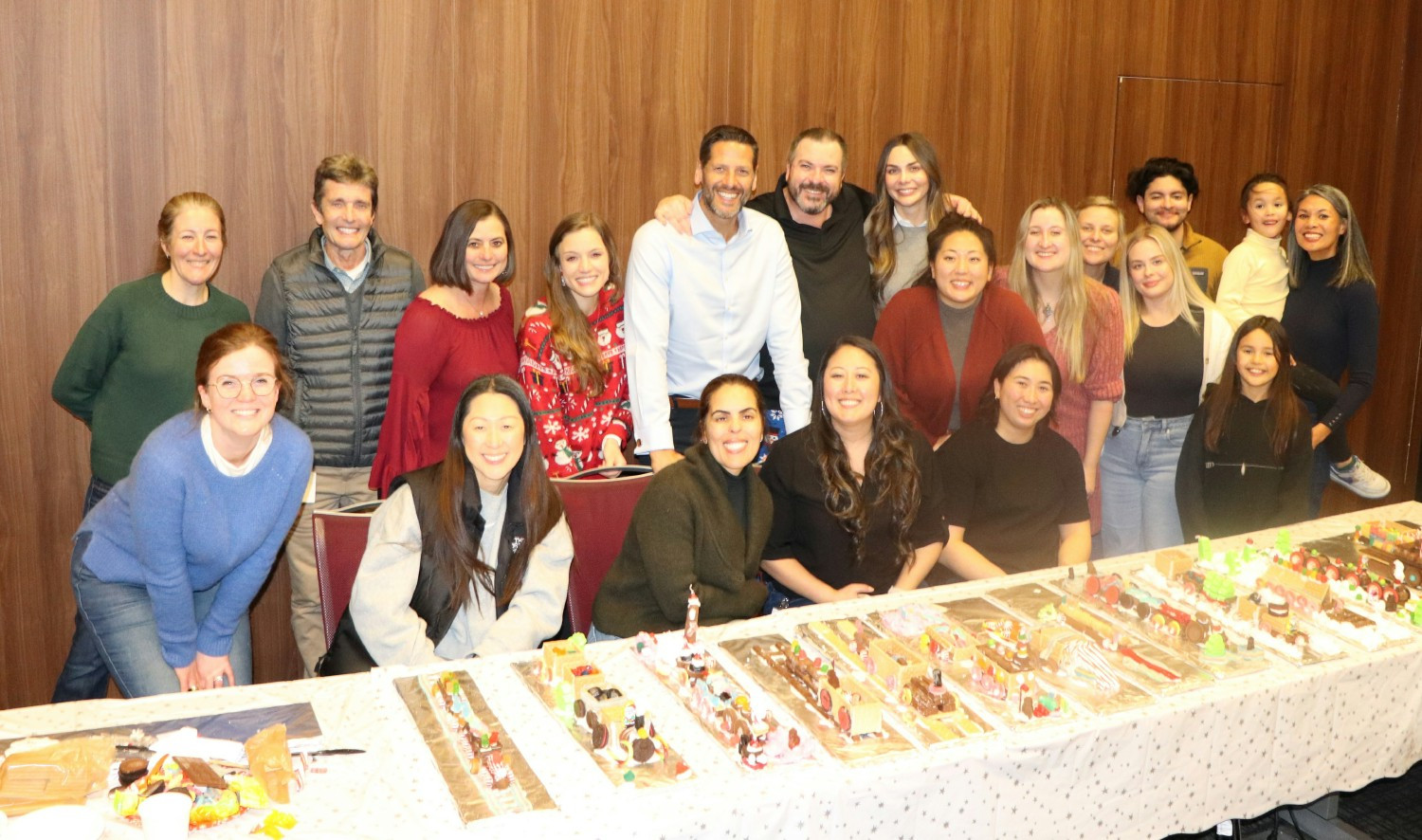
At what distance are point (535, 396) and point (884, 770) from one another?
2011 mm

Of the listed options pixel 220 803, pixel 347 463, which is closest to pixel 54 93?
pixel 347 463

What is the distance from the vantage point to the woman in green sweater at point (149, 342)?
11.3ft

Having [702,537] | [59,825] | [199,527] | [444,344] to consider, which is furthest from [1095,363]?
[59,825]

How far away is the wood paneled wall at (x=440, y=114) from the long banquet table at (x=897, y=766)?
6.88 feet

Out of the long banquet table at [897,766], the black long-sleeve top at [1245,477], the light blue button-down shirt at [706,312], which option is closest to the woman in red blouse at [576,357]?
the light blue button-down shirt at [706,312]

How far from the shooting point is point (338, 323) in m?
3.71

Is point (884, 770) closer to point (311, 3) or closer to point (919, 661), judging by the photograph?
point (919, 661)

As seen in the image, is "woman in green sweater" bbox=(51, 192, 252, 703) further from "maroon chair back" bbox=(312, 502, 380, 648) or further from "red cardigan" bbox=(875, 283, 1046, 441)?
"red cardigan" bbox=(875, 283, 1046, 441)

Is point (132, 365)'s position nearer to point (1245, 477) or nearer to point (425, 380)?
point (425, 380)

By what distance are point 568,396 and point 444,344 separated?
44 centimetres

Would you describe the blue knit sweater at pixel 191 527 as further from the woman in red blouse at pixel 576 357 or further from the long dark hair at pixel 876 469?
the long dark hair at pixel 876 469

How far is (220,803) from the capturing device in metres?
1.89

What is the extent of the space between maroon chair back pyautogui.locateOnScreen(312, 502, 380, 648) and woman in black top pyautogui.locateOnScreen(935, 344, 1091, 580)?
163 centimetres

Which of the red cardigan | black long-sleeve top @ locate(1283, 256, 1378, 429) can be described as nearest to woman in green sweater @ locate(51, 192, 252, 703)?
the red cardigan
